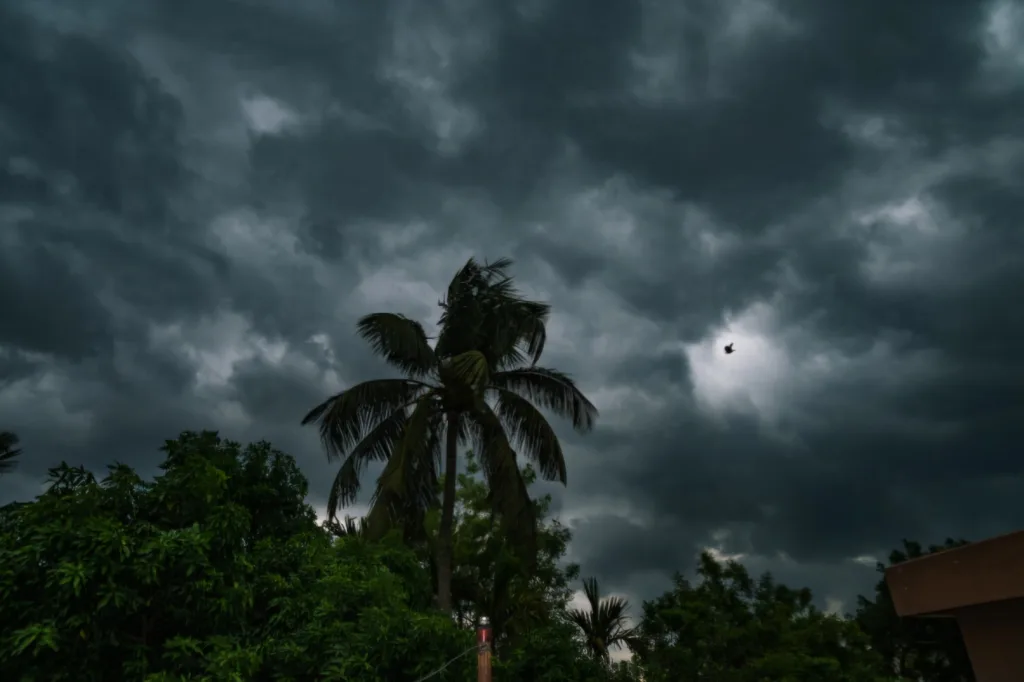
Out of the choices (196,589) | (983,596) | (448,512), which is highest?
(448,512)

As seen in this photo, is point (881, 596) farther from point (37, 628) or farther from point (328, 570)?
point (37, 628)

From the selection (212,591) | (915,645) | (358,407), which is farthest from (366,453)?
(915,645)

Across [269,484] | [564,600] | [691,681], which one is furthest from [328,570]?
[564,600]

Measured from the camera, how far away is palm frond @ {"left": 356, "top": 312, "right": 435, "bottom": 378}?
16.4m

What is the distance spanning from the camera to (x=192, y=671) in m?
7.98

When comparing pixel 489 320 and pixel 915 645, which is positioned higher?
pixel 489 320

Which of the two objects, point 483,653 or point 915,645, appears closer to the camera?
point 483,653

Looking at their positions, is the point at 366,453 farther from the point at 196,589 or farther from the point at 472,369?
the point at 196,589

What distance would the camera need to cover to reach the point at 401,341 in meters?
16.4

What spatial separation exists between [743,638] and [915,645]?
1032 cm

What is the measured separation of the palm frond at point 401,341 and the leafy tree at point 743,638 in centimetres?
770

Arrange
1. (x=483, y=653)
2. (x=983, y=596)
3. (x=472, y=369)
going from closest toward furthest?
1. (x=983, y=596)
2. (x=483, y=653)
3. (x=472, y=369)

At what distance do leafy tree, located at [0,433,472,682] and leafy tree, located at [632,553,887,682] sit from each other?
25.0 ft

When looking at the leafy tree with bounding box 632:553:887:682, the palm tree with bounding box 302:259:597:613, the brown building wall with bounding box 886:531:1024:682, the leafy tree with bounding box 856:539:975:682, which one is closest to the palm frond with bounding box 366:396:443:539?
the palm tree with bounding box 302:259:597:613
